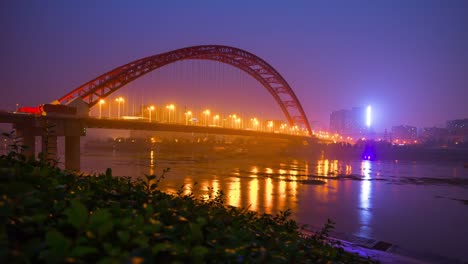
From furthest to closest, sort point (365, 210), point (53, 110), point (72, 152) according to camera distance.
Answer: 1. point (72, 152)
2. point (53, 110)
3. point (365, 210)

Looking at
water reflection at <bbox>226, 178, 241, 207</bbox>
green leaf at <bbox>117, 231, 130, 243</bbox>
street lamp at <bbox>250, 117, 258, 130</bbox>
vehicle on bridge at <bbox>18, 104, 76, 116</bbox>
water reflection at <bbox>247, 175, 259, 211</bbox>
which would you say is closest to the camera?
green leaf at <bbox>117, 231, 130, 243</bbox>

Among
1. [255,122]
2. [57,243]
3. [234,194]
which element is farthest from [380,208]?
[255,122]

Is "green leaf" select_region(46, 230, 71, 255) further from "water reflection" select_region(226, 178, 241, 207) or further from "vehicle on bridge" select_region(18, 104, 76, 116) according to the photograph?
"vehicle on bridge" select_region(18, 104, 76, 116)

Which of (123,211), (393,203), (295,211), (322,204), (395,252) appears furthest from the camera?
(393,203)

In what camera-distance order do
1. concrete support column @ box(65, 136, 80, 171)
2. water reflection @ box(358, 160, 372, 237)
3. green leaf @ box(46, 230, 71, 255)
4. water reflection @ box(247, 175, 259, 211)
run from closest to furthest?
green leaf @ box(46, 230, 71, 255)
water reflection @ box(358, 160, 372, 237)
water reflection @ box(247, 175, 259, 211)
concrete support column @ box(65, 136, 80, 171)

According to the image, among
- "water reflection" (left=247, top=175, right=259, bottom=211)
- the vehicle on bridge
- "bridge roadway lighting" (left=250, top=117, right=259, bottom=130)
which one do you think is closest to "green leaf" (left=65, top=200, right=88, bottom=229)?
"water reflection" (left=247, top=175, right=259, bottom=211)

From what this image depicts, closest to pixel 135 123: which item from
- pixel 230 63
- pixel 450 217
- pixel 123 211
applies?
pixel 230 63

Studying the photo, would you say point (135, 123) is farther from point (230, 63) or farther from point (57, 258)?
point (57, 258)

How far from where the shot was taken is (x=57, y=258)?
158 centimetres

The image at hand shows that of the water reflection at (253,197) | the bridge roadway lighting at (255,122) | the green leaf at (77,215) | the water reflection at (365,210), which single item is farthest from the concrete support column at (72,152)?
the bridge roadway lighting at (255,122)

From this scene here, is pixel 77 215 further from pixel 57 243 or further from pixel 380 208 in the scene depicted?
pixel 380 208

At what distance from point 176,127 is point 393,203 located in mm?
44738

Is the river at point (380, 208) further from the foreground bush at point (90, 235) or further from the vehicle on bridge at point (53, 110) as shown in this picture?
the vehicle on bridge at point (53, 110)

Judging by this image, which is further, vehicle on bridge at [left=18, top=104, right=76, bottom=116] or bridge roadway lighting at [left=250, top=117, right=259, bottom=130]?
bridge roadway lighting at [left=250, top=117, right=259, bottom=130]
